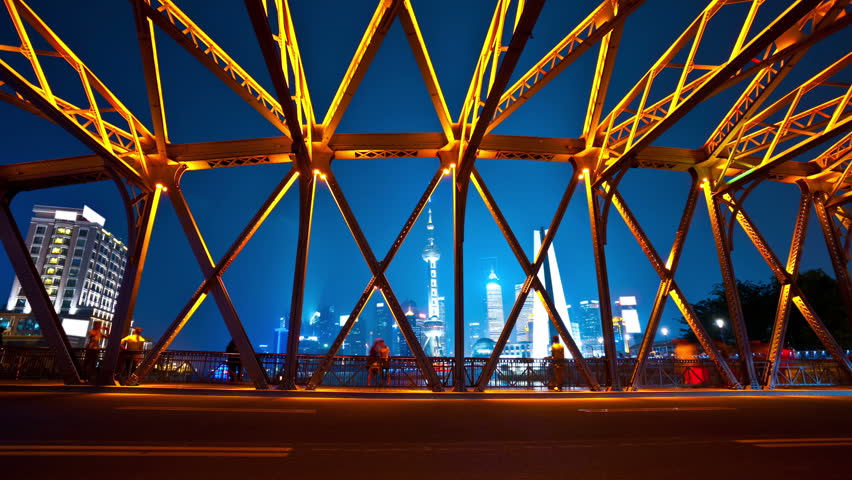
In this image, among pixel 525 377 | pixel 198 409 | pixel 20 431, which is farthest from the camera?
pixel 525 377

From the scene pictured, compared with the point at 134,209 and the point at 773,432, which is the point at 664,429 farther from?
the point at 134,209

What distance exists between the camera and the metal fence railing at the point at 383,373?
13820 mm

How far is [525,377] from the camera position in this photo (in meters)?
15.2

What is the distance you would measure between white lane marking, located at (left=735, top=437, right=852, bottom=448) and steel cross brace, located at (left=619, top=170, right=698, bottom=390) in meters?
7.98

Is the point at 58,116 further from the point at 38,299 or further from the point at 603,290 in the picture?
the point at 603,290

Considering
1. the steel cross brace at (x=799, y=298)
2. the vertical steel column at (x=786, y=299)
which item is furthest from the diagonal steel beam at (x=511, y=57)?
the vertical steel column at (x=786, y=299)

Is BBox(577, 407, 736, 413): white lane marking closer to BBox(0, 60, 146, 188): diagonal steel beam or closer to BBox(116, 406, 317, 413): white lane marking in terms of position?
BBox(116, 406, 317, 413): white lane marking

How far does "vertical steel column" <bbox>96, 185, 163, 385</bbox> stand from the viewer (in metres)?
12.3

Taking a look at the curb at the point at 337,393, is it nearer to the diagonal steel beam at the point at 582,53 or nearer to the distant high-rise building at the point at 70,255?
the diagonal steel beam at the point at 582,53

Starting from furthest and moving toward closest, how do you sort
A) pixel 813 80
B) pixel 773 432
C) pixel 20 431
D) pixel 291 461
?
pixel 813 80 < pixel 773 432 < pixel 20 431 < pixel 291 461

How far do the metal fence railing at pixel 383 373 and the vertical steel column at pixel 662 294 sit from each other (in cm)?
66

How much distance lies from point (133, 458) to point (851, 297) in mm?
24145

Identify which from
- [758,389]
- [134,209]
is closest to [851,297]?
[758,389]

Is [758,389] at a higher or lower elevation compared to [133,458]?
lower
